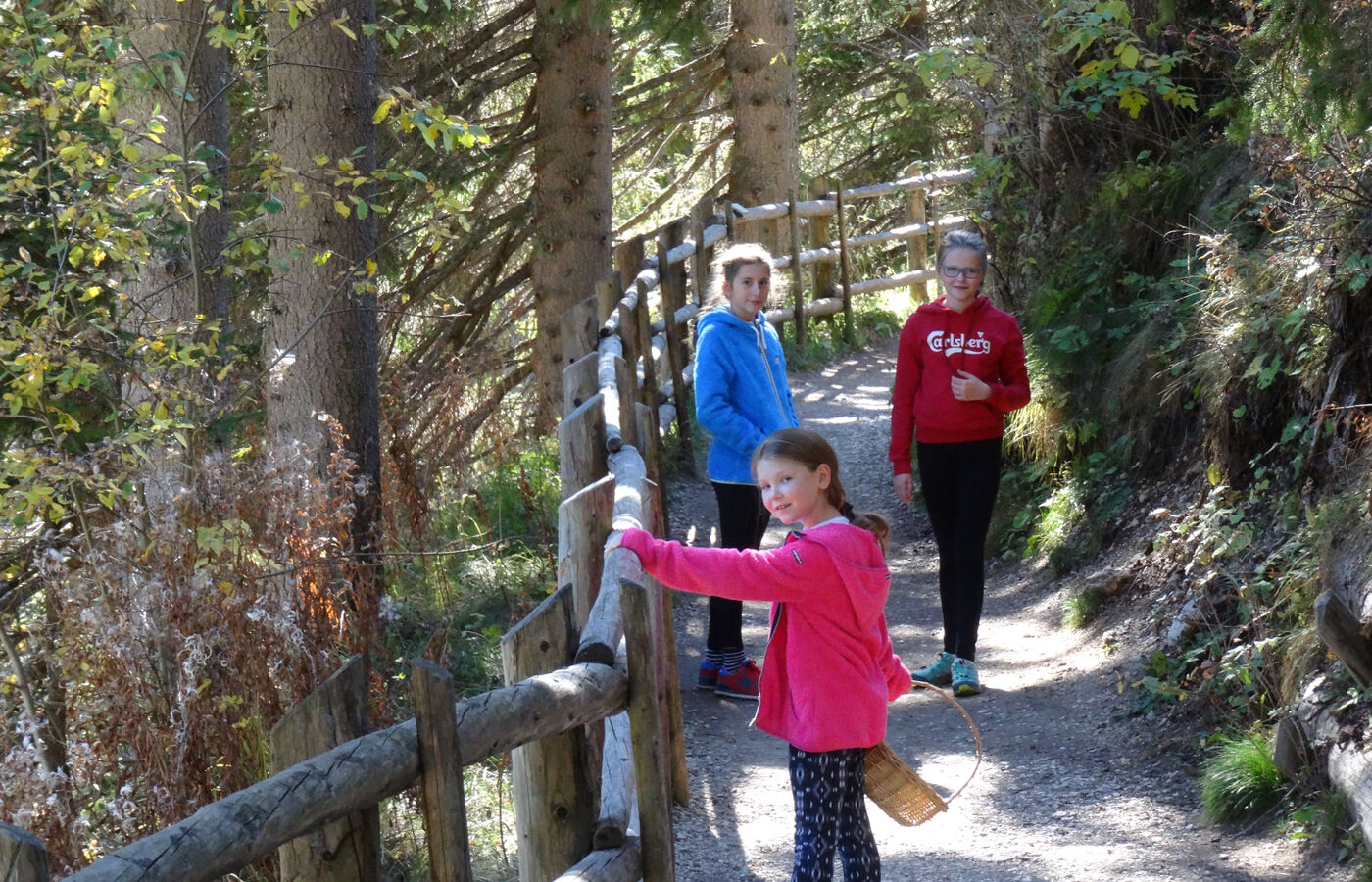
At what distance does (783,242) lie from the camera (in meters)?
13.8

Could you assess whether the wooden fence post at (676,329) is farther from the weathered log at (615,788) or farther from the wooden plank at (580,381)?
the weathered log at (615,788)

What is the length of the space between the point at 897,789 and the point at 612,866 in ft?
3.36

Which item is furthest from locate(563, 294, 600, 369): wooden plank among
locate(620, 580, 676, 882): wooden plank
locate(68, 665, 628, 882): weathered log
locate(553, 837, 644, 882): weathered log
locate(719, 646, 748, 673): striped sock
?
locate(68, 665, 628, 882): weathered log

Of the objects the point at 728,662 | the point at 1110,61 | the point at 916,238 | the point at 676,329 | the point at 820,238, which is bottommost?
the point at 728,662

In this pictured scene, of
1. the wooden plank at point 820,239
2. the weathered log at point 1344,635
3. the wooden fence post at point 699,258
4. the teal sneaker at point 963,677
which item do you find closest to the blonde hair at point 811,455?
the weathered log at point 1344,635

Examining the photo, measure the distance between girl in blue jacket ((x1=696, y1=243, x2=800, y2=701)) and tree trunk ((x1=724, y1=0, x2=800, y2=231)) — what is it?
26.0 feet

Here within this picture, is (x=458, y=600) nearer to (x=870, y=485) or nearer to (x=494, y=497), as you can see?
(x=494, y=497)

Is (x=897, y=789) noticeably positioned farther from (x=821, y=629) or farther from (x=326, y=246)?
(x=326, y=246)

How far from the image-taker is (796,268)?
1372cm

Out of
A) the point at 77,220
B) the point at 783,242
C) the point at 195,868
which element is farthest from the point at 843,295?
the point at 195,868

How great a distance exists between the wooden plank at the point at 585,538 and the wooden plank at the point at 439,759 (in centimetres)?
123

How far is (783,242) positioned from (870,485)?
4.81 m

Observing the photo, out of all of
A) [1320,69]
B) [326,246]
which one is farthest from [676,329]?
[1320,69]

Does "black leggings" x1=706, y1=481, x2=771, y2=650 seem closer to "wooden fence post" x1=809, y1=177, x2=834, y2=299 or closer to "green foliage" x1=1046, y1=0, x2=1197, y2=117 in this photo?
"green foliage" x1=1046, y1=0, x2=1197, y2=117
